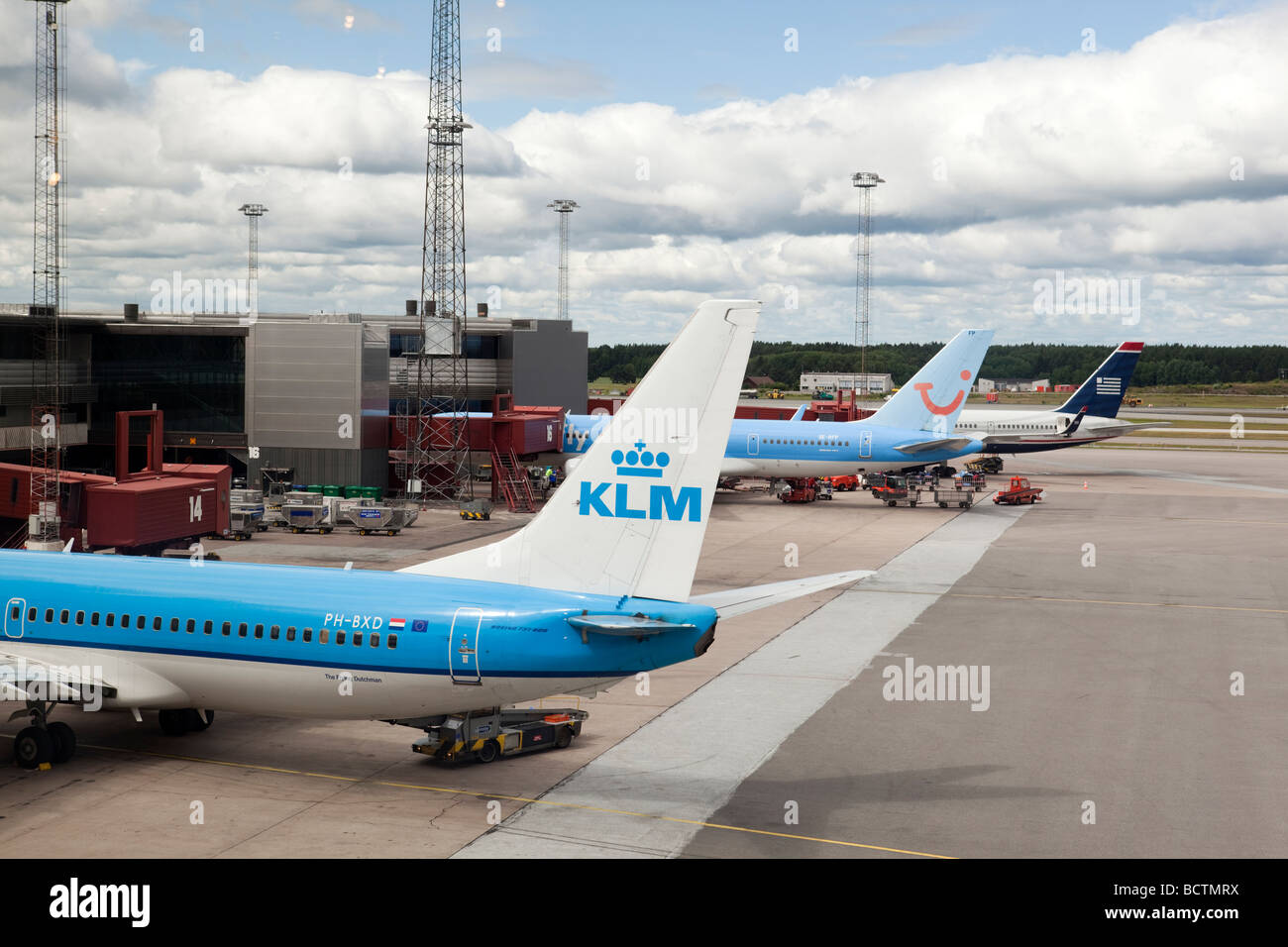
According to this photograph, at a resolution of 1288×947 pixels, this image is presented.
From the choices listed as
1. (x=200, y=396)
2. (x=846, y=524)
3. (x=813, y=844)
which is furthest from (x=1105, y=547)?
(x=200, y=396)

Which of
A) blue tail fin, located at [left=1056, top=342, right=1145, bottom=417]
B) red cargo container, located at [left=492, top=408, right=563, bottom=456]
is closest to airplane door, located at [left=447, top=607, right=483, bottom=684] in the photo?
red cargo container, located at [left=492, top=408, right=563, bottom=456]

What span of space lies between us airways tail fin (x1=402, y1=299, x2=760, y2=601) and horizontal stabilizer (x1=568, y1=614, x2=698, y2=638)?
959 mm

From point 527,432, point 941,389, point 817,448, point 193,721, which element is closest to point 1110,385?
point 941,389

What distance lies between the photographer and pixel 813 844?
20.7 m

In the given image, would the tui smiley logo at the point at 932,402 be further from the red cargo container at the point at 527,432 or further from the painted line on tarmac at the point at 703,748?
the painted line on tarmac at the point at 703,748

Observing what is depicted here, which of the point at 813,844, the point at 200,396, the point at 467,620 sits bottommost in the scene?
the point at 813,844

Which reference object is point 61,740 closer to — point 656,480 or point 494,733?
point 494,733

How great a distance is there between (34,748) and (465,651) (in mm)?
10091

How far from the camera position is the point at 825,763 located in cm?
2552

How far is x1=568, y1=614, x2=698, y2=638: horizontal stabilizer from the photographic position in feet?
68.1

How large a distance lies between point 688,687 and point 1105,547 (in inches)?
1395

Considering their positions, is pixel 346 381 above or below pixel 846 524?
above

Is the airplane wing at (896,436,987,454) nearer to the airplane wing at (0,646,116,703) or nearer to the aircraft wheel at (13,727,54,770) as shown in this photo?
the airplane wing at (0,646,116,703)
